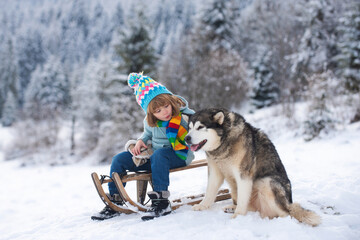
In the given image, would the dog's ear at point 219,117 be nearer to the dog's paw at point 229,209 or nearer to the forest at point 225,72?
the dog's paw at point 229,209

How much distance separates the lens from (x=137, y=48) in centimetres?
1481

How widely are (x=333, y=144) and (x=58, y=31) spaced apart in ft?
260

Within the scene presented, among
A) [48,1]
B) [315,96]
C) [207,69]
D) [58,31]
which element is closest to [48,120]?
[207,69]

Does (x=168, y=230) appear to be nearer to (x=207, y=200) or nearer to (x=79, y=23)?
(x=207, y=200)

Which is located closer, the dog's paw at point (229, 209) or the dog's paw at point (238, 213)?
the dog's paw at point (238, 213)

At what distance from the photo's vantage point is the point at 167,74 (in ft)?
51.9

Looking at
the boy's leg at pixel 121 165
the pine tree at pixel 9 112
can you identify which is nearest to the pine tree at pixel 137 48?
the boy's leg at pixel 121 165

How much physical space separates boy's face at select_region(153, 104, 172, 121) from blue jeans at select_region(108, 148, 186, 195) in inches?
14.2

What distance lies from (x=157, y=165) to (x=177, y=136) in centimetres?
39

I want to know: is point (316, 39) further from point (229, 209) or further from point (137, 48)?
point (229, 209)

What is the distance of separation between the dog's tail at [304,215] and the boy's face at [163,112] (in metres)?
1.53

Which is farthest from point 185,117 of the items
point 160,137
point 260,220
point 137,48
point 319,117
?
point 137,48

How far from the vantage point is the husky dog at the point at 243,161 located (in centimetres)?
233

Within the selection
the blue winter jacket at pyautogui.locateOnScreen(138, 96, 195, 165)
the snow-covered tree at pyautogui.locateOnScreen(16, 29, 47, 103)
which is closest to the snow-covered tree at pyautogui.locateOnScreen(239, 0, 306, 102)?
the blue winter jacket at pyautogui.locateOnScreen(138, 96, 195, 165)
